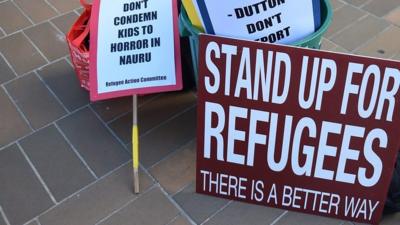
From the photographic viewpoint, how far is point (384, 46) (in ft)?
9.19

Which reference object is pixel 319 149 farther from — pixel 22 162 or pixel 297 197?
pixel 22 162

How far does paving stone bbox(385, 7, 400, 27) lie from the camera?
2976mm

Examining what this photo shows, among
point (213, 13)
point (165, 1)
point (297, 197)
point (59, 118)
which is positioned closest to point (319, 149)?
point (297, 197)

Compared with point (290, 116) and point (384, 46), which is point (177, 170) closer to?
point (290, 116)

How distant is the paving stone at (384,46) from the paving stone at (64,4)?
1.74 m

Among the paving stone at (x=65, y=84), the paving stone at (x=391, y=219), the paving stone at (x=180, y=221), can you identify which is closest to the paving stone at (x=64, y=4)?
the paving stone at (x=65, y=84)

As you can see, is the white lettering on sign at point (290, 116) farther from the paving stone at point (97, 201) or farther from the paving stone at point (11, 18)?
the paving stone at point (11, 18)

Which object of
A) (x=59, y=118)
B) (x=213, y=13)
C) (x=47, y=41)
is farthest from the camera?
(x=47, y=41)

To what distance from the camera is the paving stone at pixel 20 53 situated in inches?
110

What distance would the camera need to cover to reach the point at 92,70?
226 cm

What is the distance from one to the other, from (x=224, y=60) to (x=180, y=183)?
0.65 meters

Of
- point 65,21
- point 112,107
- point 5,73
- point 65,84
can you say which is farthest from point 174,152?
point 65,21

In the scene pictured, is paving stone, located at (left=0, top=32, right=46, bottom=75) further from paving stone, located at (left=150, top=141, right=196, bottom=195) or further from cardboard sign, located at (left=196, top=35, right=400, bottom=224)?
cardboard sign, located at (left=196, top=35, right=400, bottom=224)

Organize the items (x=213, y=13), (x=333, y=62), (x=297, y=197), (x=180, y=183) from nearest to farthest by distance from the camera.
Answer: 1. (x=333, y=62)
2. (x=213, y=13)
3. (x=297, y=197)
4. (x=180, y=183)
